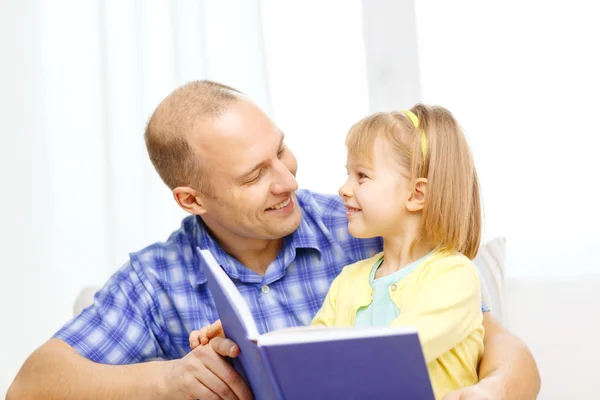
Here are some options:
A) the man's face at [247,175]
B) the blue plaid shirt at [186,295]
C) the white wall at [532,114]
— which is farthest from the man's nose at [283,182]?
the white wall at [532,114]

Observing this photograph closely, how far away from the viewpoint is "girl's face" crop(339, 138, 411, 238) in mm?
1606

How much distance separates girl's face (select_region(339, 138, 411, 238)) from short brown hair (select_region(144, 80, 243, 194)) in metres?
0.41

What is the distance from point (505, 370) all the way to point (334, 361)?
508 millimetres

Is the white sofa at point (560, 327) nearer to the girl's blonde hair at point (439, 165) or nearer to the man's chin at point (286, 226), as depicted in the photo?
the girl's blonde hair at point (439, 165)

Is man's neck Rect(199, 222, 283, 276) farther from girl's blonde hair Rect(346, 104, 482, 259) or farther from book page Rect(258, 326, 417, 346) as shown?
book page Rect(258, 326, 417, 346)

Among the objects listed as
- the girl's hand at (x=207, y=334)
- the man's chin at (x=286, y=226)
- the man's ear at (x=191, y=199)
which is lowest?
the girl's hand at (x=207, y=334)

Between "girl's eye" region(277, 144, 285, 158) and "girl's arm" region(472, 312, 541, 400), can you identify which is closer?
"girl's arm" region(472, 312, 541, 400)

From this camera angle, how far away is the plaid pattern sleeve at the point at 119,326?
1838 millimetres

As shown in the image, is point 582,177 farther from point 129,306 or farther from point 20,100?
point 20,100

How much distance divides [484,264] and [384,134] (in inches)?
22.0

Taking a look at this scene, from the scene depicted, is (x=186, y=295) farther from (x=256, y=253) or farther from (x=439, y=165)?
(x=439, y=165)

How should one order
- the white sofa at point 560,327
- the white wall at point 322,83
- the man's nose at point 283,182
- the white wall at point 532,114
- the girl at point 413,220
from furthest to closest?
the white wall at point 322,83, the white wall at point 532,114, the white sofa at point 560,327, the man's nose at point 283,182, the girl at point 413,220

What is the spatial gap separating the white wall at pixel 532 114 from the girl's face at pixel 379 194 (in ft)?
3.85

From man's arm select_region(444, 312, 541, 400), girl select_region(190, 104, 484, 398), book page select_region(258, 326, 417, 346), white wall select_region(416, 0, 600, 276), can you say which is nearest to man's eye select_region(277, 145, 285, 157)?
girl select_region(190, 104, 484, 398)
